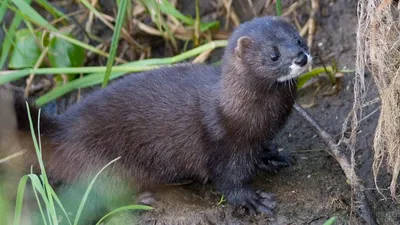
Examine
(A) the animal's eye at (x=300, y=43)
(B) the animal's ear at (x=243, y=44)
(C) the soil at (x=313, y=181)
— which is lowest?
(C) the soil at (x=313, y=181)

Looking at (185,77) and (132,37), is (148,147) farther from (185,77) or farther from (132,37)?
(132,37)

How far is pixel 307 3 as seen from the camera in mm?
3852

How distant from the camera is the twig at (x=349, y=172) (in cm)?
277

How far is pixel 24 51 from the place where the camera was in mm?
3713

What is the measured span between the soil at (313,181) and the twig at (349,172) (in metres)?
0.06

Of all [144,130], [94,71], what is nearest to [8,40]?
[94,71]

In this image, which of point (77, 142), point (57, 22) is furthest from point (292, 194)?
point (57, 22)

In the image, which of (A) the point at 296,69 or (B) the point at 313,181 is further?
(B) the point at 313,181

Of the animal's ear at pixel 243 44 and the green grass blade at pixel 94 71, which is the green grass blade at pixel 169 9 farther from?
the animal's ear at pixel 243 44

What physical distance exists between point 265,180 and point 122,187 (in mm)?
589

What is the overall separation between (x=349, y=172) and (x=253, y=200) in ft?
1.27

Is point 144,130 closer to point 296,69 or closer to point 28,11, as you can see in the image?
point 296,69

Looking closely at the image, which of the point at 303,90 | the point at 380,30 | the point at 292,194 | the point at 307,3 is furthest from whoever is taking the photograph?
the point at 307,3

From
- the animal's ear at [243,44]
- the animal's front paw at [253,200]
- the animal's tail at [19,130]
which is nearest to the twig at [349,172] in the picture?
the animal's front paw at [253,200]
